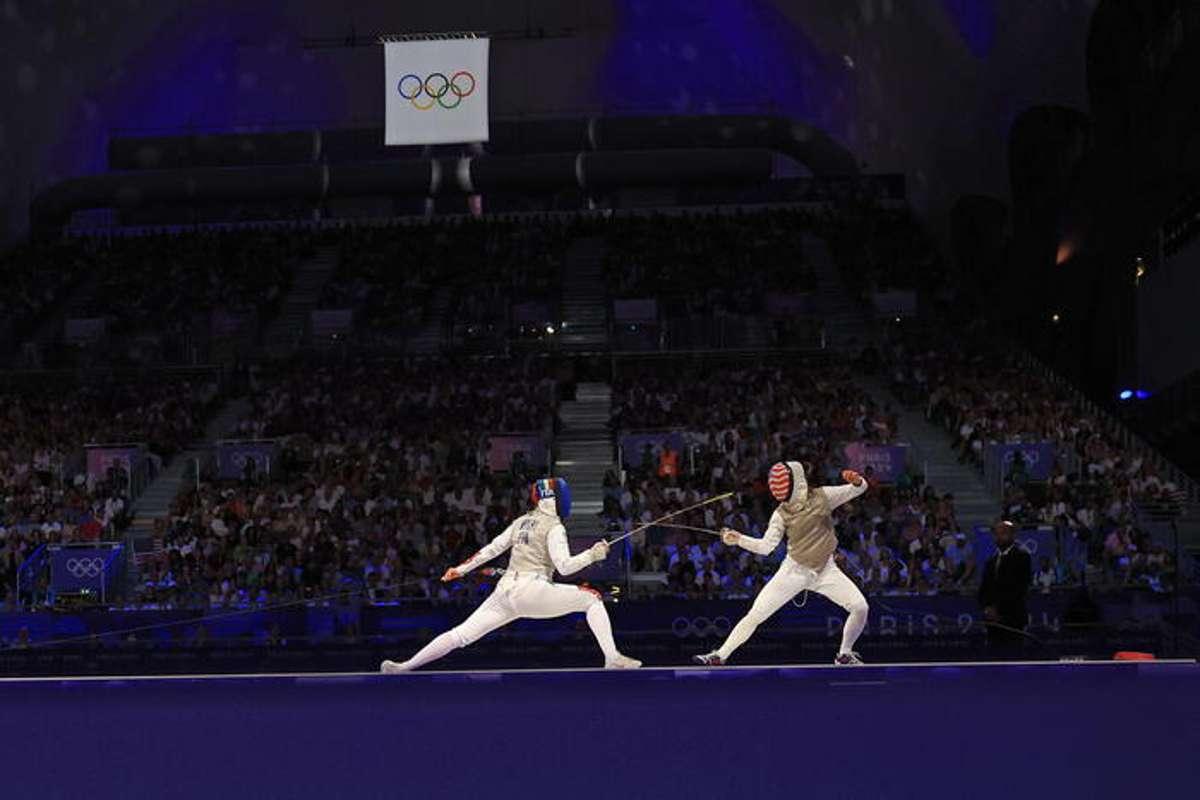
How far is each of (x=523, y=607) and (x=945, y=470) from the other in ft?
46.7

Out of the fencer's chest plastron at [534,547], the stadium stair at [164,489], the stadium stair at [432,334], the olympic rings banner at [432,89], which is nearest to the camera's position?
the fencer's chest plastron at [534,547]

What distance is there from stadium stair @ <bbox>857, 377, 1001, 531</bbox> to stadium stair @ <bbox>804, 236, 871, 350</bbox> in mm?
2844

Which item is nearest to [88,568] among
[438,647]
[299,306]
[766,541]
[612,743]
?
[438,647]

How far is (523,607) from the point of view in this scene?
9.80 meters

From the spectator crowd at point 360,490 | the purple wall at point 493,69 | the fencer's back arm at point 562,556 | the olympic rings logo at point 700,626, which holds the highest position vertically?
the purple wall at point 493,69

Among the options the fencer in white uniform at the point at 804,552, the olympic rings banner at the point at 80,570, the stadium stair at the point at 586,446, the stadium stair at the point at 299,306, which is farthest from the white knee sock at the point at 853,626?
the stadium stair at the point at 299,306

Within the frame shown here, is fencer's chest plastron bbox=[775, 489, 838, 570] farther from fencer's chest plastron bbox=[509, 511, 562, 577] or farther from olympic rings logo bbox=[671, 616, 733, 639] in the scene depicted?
olympic rings logo bbox=[671, 616, 733, 639]

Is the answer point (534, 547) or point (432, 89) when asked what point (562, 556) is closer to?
point (534, 547)

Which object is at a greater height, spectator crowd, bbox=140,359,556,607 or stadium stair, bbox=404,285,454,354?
stadium stair, bbox=404,285,454,354

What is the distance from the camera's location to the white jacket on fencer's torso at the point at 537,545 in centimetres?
985

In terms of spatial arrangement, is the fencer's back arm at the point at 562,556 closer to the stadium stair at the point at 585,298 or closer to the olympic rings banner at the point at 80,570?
the olympic rings banner at the point at 80,570

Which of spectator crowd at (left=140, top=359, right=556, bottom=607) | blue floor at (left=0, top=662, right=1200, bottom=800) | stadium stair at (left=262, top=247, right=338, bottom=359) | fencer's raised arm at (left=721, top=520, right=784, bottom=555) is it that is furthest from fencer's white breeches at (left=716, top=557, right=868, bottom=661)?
stadium stair at (left=262, top=247, right=338, bottom=359)

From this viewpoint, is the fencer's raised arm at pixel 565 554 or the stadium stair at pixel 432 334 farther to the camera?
the stadium stair at pixel 432 334

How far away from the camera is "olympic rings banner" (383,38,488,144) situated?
102 feet
